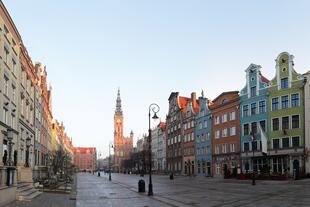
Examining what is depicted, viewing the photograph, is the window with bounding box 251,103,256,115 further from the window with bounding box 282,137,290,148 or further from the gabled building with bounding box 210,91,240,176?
the window with bounding box 282,137,290,148

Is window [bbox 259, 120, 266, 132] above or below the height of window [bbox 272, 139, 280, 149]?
above

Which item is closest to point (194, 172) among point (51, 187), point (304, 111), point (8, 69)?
point (304, 111)

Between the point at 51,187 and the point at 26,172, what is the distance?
12.8ft

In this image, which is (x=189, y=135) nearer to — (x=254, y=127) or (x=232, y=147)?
(x=232, y=147)

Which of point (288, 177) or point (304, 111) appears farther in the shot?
point (304, 111)

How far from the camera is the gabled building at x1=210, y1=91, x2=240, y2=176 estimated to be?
66.2 m

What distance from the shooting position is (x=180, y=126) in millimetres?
95000

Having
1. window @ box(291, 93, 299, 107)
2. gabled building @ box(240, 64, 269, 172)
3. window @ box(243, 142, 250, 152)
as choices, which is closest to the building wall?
window @ box(291, 93, 299, 107)

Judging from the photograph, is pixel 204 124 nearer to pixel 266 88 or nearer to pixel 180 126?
pixel 180 126

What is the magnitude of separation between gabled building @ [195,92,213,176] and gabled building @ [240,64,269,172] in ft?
44.0

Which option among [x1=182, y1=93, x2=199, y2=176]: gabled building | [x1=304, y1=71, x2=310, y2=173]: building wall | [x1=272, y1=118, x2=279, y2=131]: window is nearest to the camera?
[x1=304, y1=71, x2=310, y2=173]: building wall

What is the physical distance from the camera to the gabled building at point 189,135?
86.4 metres

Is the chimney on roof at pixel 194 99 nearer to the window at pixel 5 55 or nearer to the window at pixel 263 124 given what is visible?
the window at pixel 263 124

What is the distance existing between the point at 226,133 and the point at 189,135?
64.5 ft
